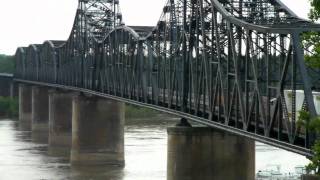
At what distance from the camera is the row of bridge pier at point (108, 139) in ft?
125

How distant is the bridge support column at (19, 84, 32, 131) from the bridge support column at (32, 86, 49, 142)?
533 centimetres

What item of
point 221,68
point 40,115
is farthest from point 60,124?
point 221,68

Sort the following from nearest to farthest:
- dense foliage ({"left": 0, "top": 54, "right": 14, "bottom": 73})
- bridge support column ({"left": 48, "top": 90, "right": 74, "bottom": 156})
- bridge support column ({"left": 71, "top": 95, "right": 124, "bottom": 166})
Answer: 1. bridge support column ({"left": 71, "top": 95, "right": 124, "bottom": 166})
2. bridge support column ({"left": 48, "top": 90, "right": 74, "bottom": 156})
3. dense foliage ({"left": 0, "top": 54, "right": 14, "bottom": 73})

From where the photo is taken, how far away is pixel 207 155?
125 ft

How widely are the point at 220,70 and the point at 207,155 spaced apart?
5.80m

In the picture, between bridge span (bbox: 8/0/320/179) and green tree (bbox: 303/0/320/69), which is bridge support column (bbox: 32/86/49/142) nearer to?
bridge span (bbox: 8/0/320/179)

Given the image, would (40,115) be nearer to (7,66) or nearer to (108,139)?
(108,139)

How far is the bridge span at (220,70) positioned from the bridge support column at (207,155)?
4.23ft

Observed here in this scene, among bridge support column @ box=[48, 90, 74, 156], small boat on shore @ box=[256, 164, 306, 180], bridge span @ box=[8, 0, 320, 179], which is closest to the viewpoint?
bridge span @ box=[8, 0, 320, 179]

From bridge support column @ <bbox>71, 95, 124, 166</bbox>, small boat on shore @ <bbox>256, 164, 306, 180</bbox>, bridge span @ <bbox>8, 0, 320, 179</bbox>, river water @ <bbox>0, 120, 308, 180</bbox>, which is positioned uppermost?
bridge span @ <bbox>8, 0, 320, 179</bbox>

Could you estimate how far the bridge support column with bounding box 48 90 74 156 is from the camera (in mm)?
82312

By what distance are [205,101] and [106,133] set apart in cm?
3340

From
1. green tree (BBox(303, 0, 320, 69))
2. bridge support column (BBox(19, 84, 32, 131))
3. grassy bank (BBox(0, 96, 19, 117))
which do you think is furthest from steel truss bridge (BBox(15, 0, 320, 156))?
grassy bank (BBox(0, 96, 19, 117))

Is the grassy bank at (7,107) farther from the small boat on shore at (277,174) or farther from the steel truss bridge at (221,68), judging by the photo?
the small boat on shore at (277,174)
